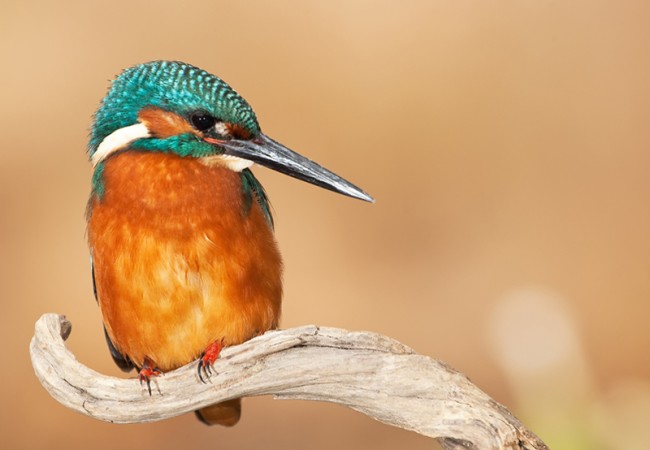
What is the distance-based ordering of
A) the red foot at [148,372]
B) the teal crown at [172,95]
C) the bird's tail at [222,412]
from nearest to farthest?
the teal crown at [172,95]
the red foot at [148,372]
the bird's tail at [222,412]

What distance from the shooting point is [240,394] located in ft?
7.42

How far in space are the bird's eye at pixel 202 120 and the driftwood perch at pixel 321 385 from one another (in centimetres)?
50

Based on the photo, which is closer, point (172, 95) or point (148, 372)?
point (172, 95)

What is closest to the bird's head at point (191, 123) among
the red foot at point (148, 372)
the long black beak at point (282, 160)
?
the long black beak at point (282, 160)

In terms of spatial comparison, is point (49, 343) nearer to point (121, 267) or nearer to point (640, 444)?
point (121, 267)

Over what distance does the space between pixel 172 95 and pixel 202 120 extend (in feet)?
0.30

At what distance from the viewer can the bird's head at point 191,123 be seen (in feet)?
7.33

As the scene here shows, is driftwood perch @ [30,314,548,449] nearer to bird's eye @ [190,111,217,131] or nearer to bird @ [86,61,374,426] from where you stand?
bird @ [86,61,374,426]

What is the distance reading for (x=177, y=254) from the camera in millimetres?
Result: 2287

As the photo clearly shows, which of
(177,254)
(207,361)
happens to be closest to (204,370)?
(207,361)

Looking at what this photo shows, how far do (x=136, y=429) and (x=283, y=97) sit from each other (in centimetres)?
160

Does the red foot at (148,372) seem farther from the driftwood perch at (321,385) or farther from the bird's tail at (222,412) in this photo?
the bird's tail at (222,412)

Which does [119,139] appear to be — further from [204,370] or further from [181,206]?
[204,370]

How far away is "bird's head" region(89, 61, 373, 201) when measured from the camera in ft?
7.33
